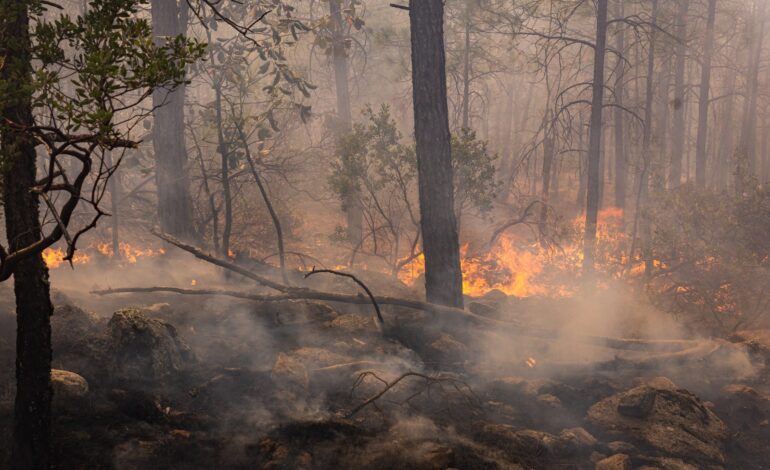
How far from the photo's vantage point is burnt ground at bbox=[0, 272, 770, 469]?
18.8 feet

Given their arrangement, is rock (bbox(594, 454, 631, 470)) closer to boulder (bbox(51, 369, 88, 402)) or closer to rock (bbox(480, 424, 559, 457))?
rock (bbox(480, 424, 559, 457))

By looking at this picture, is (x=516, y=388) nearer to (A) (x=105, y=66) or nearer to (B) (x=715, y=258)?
(A) (x=105, y=66)

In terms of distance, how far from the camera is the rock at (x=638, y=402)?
7.41 metres

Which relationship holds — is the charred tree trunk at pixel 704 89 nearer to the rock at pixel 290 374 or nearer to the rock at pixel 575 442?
the rock at pixel 575 442

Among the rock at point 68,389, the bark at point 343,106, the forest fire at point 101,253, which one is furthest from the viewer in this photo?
the bark at point 343,106

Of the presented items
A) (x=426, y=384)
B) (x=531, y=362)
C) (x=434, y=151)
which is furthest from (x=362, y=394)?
(x=434, y=151)

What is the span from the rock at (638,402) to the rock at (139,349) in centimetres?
525

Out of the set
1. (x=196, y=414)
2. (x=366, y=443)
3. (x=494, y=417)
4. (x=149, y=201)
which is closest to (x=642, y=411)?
(x=494, y=417)

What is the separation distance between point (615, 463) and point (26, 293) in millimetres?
5505

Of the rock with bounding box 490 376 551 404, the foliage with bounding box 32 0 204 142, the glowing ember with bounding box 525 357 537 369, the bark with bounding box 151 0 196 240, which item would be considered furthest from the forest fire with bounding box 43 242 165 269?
the foliage with bounding box 32 0 204 142

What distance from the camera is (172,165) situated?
13.2m

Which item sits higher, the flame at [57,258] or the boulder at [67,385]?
the boulder at [67,385]

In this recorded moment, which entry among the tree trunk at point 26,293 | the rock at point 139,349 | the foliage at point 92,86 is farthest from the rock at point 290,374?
the foliage at point 92,86

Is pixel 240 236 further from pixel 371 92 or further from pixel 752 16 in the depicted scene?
pixel 752 16
